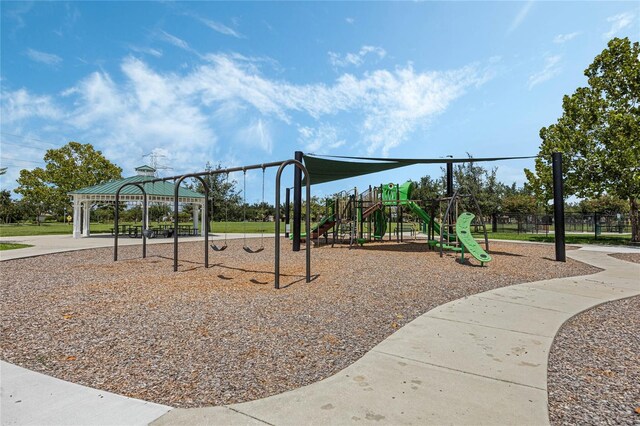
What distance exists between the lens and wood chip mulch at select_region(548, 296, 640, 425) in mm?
2372

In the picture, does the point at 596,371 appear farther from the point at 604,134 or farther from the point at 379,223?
the point at 604,134

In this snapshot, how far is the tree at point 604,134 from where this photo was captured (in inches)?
648

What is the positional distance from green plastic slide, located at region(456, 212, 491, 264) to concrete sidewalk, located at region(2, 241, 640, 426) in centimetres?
499

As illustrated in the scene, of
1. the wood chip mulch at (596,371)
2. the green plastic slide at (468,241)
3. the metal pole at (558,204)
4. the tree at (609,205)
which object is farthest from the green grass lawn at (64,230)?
the tree at (609,205)

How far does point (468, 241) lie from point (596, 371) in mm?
7095

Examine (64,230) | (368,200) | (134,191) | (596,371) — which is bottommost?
(596,371)

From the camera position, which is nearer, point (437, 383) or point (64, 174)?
point (437, 383)

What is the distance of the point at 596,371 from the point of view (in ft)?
10.0

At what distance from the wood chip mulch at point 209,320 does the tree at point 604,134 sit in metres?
11.3

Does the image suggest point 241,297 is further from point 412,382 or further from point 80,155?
point 80,155

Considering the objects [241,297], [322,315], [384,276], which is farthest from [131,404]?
[384,276]

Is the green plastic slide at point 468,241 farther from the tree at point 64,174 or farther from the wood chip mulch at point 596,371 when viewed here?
the tree at point 64,174

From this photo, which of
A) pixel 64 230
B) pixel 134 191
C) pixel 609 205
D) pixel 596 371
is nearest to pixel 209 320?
pixel 596 371

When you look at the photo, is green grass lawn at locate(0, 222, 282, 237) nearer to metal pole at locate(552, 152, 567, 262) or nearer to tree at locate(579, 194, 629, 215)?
metal pole at locate(552, 152, 567, 262)
